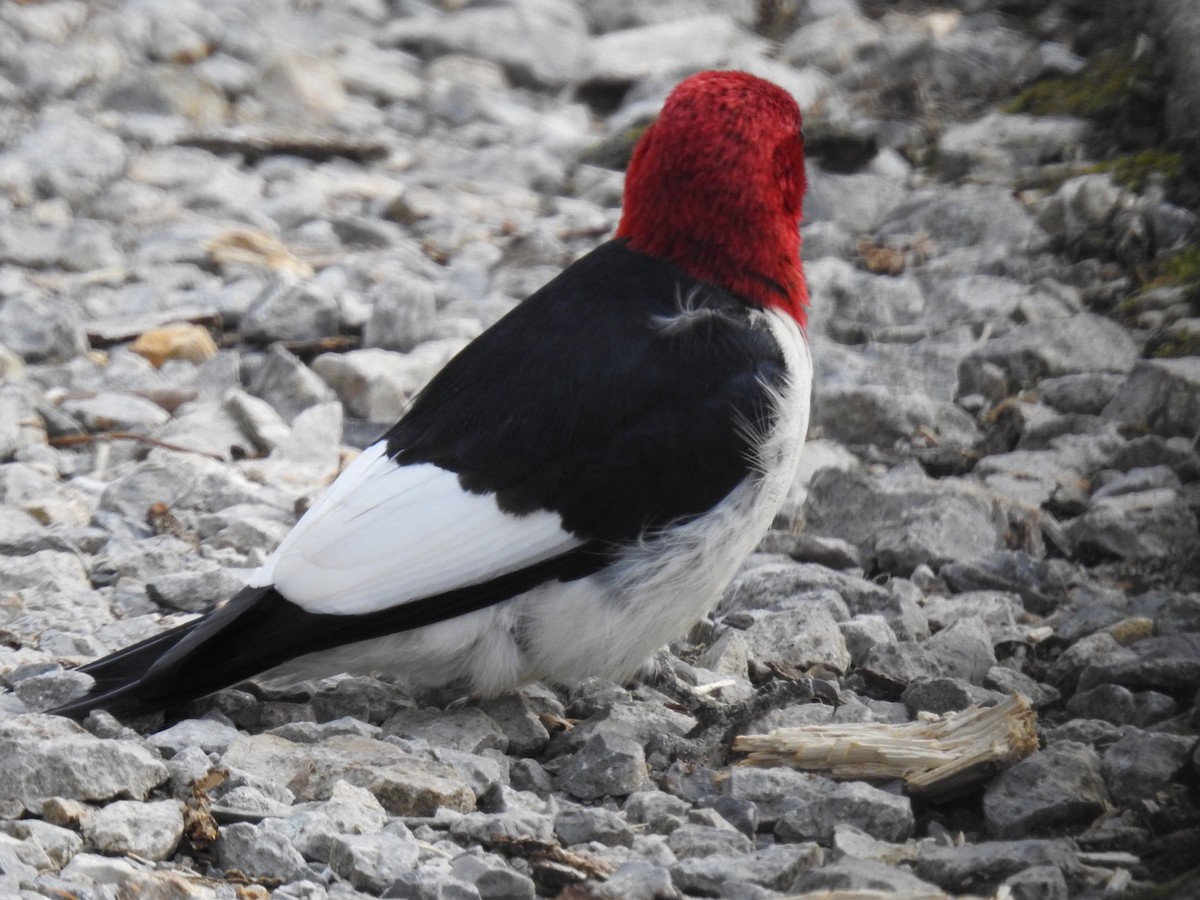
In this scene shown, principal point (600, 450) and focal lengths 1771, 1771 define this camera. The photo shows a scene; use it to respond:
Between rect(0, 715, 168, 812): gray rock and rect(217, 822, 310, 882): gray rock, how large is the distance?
220 mm

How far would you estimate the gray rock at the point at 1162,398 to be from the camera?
472cm

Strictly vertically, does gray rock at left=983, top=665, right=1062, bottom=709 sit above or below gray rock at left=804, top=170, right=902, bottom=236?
below

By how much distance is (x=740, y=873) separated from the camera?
2686mm

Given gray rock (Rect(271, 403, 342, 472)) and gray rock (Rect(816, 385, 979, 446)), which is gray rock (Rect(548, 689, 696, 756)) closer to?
gray rock (Rect(271, 403, 342, 472))

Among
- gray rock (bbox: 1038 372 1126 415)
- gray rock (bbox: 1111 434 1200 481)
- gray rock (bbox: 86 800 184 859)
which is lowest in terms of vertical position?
gray rock (bbox: 86 800 184 859)

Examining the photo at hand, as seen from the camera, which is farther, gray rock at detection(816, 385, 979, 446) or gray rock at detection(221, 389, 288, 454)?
gray rock at detection(816, 385, 979, 446)

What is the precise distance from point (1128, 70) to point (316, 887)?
5.18 meters

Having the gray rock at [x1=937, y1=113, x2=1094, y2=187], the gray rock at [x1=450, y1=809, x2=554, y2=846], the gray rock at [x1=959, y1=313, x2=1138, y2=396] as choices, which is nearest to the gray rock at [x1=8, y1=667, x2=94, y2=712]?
the gray rock at [x1=450, y1=809, x2=554, y2=846]

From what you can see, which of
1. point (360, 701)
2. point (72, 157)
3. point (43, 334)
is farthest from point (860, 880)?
point (72, 157)

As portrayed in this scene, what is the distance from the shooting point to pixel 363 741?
10.4 feet

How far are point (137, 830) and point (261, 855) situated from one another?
7.7 inches

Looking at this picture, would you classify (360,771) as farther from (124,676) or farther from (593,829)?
(124,676)

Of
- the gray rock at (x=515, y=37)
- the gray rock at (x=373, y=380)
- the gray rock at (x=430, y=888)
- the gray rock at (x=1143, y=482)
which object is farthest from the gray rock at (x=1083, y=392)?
the gray rock at (x=515, y=37)

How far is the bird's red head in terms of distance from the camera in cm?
379
